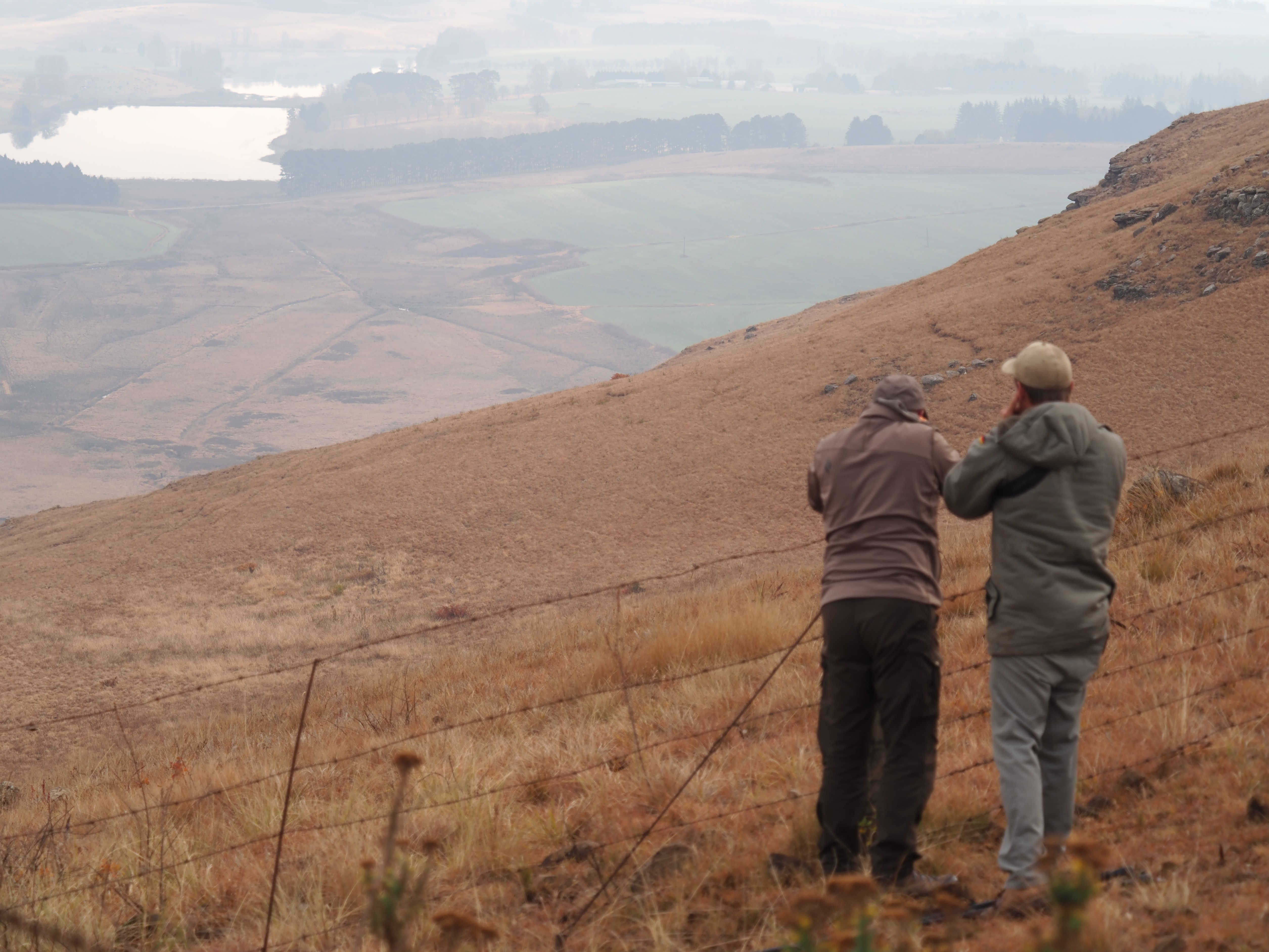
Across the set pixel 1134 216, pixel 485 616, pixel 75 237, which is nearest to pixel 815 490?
pixel 485 616

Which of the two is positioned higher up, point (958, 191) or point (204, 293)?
point (958, 191)

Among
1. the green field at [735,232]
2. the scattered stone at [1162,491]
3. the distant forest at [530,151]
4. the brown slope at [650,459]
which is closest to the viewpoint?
the scattered stone at [1162,491]

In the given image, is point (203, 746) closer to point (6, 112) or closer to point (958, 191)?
point (958, 191)

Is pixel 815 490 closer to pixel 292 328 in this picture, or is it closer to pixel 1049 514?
pixel 1049 514

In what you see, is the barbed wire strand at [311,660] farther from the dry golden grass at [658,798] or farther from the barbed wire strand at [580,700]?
the barbed wire strand at [580,700]

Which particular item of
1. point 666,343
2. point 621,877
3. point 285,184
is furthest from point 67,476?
point 285,184

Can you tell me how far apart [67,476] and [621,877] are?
67678mm

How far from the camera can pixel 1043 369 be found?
11.5 ft

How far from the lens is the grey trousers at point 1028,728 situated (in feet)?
11.6

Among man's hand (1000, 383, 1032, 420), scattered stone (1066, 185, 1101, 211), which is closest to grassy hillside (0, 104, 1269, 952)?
scattered stone (1066, 185, 1101, 211)

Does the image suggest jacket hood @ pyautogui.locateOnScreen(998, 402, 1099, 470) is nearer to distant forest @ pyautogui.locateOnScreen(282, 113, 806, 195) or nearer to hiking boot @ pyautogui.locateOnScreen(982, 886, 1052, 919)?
hiking boot @ pyautogui.locateOnScreen(982, 886, 1052, 919)

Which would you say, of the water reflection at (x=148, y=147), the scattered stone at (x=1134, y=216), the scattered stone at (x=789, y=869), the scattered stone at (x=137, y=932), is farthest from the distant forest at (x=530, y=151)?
the scattered stone at (x=789, y=869)

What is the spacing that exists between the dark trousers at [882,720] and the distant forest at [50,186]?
156 m

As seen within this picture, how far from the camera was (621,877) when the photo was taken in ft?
13.8
